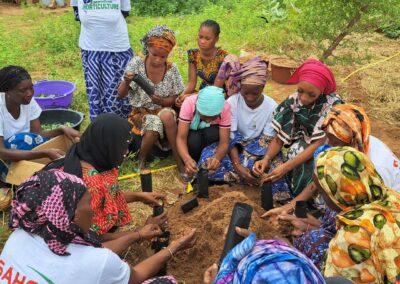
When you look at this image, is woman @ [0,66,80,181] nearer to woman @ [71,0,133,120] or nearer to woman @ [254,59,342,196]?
woman @ [71,0,133,120]

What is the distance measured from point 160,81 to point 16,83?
1478 mm

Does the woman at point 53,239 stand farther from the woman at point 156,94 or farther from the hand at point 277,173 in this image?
the woman at point 156,94

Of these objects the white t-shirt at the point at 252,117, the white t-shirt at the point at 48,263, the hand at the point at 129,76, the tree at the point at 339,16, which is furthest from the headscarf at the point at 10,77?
the tree at the point at 339,16

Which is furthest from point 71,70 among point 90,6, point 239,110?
point 239,110

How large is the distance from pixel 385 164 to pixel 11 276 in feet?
8.08

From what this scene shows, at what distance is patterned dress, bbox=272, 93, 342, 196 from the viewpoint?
3.74m

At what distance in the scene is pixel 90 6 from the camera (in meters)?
4.73

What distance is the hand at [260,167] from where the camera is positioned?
3.93m

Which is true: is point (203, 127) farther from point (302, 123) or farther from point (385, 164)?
point (385, 164)

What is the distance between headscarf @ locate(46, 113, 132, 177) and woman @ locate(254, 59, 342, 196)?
1.48 metres

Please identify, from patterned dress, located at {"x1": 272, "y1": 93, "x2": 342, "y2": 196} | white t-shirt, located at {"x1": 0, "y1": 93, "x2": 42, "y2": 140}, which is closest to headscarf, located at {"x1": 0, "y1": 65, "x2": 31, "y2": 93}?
white t-shirt, located at {"x1": 0, "y1": 93, "x2": 42, "y2": 140}

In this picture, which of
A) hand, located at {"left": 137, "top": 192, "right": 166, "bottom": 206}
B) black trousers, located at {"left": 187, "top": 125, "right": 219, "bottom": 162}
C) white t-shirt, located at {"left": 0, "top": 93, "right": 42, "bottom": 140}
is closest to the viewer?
hand, located at {"left": 137, "top": 192, "right": 166, "bottom": 206}

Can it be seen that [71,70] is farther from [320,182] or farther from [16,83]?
[320,182]

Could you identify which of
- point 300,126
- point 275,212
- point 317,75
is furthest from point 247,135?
point 275,212
